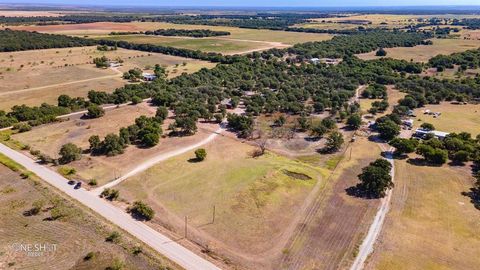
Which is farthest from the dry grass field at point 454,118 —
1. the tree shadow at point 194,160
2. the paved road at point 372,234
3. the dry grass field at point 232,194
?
the tree shadow at point 194,160

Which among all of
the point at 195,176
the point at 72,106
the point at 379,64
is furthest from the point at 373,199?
the point at 379,64

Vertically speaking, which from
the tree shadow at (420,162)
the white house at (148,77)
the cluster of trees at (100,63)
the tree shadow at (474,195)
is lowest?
the tree shadow at (474,195)

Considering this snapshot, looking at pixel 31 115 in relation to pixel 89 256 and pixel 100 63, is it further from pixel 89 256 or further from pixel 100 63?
pixel 100 63

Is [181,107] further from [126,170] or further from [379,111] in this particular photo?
[379,111]

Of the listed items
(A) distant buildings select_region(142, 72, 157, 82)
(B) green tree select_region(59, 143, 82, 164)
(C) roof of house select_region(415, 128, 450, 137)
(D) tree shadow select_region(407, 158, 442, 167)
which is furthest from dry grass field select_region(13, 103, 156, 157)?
(C) roof of house select_region(415, 128, 450, 137)

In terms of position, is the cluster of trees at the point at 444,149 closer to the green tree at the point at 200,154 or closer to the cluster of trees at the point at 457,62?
the green tree at the point at 200,154
